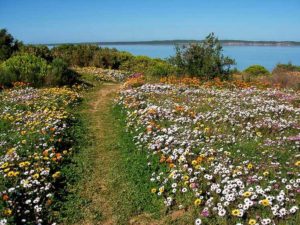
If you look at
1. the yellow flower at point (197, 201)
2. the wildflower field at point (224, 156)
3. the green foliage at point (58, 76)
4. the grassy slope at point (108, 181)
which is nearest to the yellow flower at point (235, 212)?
the wildflower field at point (224, 156)

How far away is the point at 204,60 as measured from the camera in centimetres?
2309

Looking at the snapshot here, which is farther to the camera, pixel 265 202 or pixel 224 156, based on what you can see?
pixel 224 156

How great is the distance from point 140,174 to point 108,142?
3.02m

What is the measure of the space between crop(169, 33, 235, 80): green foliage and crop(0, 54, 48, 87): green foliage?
28.2 ft

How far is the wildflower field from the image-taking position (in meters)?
6.68

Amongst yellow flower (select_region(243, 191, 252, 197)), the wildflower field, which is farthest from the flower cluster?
yellow flower (select_region(243, 191, 252, 197))

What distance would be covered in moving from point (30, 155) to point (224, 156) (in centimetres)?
486

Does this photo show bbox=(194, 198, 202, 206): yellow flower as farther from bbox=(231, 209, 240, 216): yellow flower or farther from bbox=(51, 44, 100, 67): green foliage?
bbox=(51, 44, 100, 67): green foliage

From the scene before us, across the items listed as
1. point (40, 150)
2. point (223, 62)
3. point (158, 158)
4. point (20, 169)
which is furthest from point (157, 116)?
point (223, 62)

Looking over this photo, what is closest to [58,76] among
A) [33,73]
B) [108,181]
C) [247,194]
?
[33,73]

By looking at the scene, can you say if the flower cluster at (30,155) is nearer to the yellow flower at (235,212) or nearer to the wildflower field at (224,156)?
the wildflower field at (224,156)

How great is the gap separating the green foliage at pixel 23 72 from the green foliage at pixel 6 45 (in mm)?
5008

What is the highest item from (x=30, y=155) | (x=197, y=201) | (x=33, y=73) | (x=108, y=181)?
(x=33, y=73)

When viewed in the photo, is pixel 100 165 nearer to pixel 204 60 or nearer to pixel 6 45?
pixel 204 60
